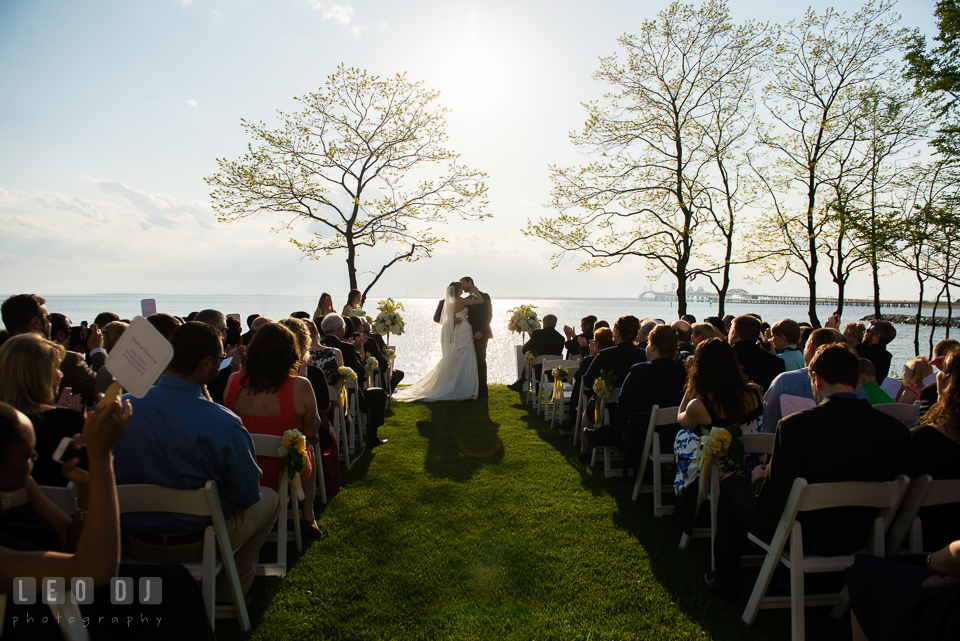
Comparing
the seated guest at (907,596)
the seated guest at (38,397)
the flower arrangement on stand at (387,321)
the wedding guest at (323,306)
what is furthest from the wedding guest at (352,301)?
the seated guest at (907,596)

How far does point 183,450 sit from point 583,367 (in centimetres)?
547

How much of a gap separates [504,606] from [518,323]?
329 inches

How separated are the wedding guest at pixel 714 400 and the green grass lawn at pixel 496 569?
0.75 metres

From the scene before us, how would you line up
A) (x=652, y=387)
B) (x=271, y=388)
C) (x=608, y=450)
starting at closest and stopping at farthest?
(x=271, y=388) < (x=652, y=387) < (x=608, y=450)

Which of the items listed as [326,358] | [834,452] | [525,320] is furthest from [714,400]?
[525,320]

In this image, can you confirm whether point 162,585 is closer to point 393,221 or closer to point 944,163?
point 393,221

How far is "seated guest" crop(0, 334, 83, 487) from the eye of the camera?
2543mm

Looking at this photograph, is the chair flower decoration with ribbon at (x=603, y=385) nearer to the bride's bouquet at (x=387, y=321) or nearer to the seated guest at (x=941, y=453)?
the seated guest at (x=941, y=453)

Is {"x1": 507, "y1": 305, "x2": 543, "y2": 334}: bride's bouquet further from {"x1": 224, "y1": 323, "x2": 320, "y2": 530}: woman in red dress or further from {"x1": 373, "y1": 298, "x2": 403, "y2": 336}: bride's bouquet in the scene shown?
{"x1": 224, "y1": 323, "x2": 320, "y2": 530}: woman in red dress

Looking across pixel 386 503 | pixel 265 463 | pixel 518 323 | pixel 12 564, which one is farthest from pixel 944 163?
pixel 12 564

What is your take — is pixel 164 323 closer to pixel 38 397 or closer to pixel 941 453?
pixel 38 397

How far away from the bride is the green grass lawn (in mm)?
4660

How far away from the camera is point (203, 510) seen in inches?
95.5

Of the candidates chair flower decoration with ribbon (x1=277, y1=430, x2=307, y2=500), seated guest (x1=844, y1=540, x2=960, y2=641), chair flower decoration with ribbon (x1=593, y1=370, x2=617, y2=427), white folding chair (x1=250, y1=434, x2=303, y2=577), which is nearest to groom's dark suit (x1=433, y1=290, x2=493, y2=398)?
chair flower decoration with ribbon (x1=593, y1=370, x2=617, y2=427)
